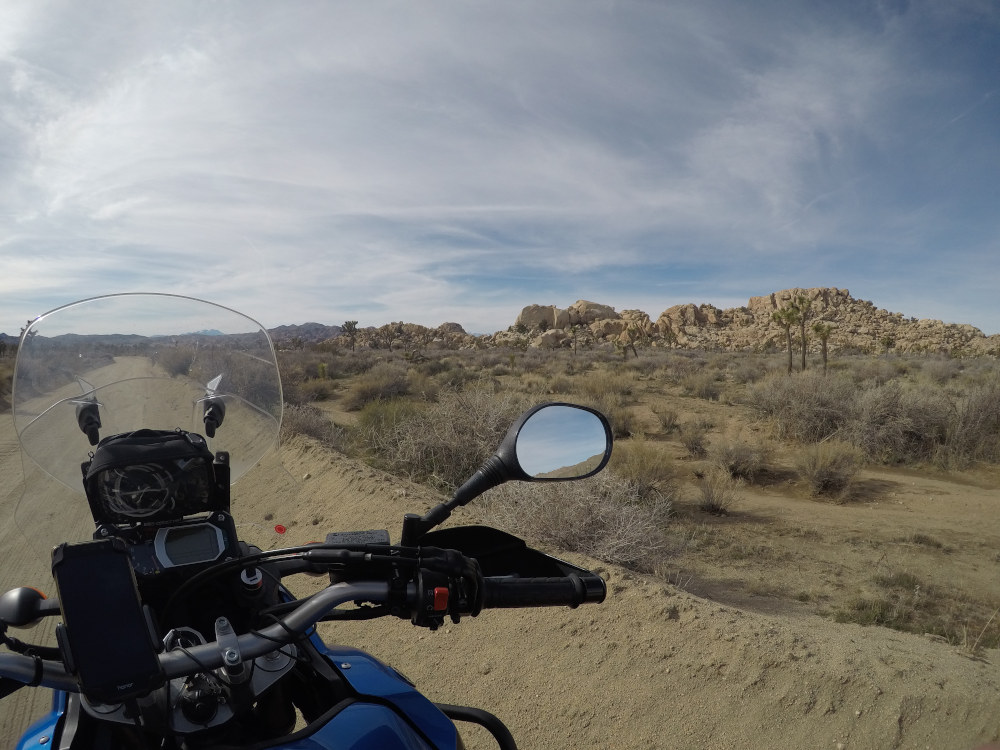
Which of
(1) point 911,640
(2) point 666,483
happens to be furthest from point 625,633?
(2) point 666,483

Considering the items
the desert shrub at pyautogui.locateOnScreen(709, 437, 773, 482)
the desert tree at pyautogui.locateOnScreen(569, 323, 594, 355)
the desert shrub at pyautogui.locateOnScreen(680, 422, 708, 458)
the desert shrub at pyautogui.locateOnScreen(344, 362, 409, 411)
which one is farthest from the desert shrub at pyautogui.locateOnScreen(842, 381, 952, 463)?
the desert tree at pyautogui.locateOnScreen(569, 323, 594, 355)

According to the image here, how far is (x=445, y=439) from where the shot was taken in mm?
9711

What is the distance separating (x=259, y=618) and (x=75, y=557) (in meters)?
0.51

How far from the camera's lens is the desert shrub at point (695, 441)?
12.9 metres

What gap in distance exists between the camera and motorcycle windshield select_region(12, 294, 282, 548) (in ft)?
7.06

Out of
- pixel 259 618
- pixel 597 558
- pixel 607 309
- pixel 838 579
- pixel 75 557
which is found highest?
pixel 607 309

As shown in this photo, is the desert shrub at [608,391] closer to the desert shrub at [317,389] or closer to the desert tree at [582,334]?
the desert shrub at [317,389]

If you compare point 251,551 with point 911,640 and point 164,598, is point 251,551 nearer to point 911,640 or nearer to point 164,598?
point 164,598

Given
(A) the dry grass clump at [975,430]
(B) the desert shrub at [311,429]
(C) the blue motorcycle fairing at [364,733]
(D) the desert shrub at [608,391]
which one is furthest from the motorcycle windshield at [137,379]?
(D) the desert shrub at [608,391]

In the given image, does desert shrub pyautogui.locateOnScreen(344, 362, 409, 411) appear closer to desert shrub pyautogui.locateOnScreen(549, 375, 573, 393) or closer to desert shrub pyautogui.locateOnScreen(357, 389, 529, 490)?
desert shrub pyautogui.locateOnScreen(549, 375, 573, 393)

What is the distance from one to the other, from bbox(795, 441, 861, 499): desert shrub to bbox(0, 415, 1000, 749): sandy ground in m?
5.84

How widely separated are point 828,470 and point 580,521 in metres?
6.45

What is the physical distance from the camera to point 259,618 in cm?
150

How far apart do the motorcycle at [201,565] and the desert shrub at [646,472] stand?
264 inches
